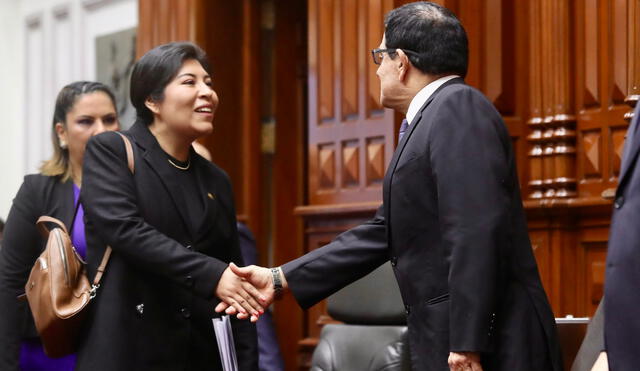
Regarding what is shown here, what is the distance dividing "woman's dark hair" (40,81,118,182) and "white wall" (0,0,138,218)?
3590mm

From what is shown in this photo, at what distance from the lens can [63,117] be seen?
449 cm

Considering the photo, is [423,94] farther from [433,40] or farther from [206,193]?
[206,193]

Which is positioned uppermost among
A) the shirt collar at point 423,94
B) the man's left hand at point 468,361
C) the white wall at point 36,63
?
the white wall at point 36,63

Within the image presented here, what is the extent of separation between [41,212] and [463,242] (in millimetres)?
2075

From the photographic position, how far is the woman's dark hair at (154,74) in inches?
148

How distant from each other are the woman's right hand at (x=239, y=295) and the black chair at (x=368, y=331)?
2.08 ft

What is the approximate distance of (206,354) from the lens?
3549mm

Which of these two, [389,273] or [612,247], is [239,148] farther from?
[612,247]

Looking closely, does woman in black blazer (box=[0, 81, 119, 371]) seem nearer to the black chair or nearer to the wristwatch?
the wristwatch

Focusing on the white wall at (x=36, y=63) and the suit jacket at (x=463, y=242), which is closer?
the suit jacket at (x=463, y=242)

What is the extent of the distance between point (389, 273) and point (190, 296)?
94 centimetres

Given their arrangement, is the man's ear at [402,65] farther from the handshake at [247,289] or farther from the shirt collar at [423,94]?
the handshake at [247,289]

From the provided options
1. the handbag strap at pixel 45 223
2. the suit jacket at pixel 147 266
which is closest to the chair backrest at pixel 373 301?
the suit jacket at pixel 147 266

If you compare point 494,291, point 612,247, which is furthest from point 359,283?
point 612,247
